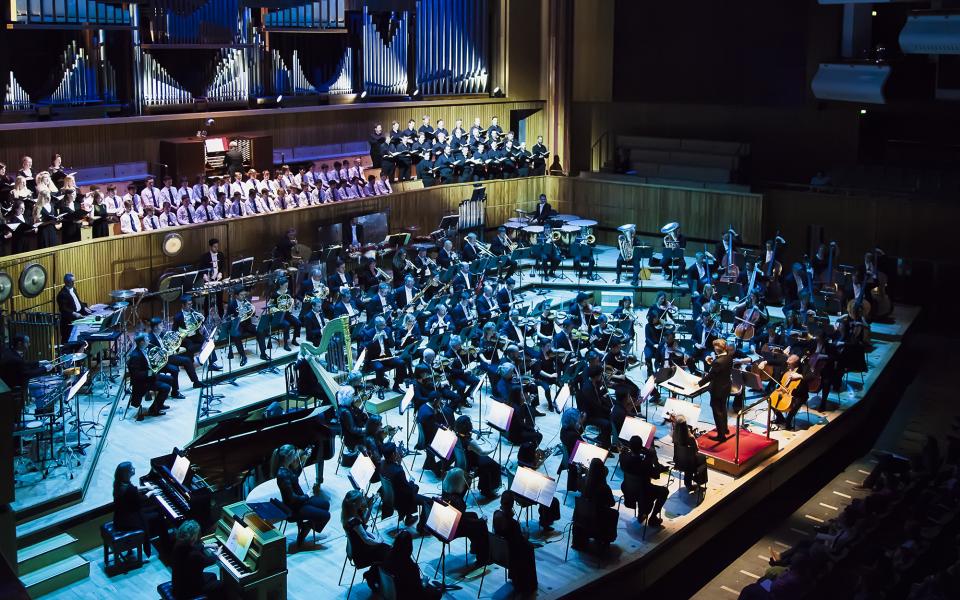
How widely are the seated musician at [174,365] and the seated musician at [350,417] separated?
2718 millimetres

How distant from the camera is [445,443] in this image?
955 centimetres

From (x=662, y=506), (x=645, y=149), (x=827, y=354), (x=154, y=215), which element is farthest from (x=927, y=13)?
(x=154, y=215)

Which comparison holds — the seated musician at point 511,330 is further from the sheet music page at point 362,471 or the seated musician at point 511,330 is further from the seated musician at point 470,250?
the sheet music page at point 362,471

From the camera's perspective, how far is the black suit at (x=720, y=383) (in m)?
11.9

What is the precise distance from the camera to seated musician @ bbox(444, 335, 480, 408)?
38.8 feet

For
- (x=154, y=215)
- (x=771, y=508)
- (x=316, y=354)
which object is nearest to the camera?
(x=771, y=508)

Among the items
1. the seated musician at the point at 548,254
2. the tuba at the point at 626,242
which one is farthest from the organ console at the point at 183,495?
the tuba at the point at 626,242

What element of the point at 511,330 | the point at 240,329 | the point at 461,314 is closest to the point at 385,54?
the point at 240,329

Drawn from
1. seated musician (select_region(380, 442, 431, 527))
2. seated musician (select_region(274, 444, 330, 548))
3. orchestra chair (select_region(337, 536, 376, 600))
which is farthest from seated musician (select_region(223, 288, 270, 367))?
orchestra chair (select_region(337, 536, 376, 600))

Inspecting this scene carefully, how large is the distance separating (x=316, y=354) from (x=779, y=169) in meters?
12.0

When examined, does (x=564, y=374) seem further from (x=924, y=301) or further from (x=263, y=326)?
(x=924, y=301)

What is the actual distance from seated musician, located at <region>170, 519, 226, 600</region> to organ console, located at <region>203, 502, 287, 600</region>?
0.19 m

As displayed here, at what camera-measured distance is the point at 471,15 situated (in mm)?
22797

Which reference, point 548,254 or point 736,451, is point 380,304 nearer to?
point 548,254
